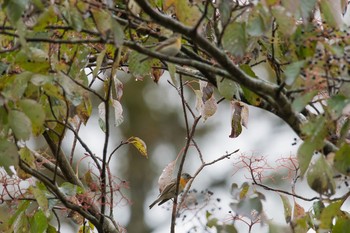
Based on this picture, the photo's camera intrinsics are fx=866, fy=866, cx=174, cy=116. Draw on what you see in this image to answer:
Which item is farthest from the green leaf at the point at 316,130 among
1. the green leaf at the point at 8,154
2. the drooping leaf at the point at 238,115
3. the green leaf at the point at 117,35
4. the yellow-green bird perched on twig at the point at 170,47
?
the drooping leaf at the point at 238,115

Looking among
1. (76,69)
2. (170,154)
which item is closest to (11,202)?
(76,69)

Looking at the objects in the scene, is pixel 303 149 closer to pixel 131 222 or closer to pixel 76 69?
pixel 76 69

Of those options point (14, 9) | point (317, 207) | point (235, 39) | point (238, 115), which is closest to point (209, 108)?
point (238, 115)

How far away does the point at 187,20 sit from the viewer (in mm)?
1864

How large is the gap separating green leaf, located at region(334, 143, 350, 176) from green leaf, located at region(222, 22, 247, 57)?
0.95 feet

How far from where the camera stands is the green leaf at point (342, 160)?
5.93 ft

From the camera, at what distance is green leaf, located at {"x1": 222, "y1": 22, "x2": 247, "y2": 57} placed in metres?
1.82

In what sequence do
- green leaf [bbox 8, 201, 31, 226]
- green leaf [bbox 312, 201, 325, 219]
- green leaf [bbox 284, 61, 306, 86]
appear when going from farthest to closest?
green leaf [bbox 8, 201, 31, 226] < green leaf [bbox 312, 201, 325, 219] < green leaf [bbox 284, 61, 306, 86]

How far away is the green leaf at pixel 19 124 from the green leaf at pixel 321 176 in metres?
0.59

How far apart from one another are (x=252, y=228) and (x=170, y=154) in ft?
23.3

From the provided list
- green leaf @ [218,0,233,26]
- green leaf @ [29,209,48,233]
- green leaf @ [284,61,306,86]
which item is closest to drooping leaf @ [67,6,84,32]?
green leaf @ [218,0,233,26]

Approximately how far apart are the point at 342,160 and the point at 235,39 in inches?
13.3

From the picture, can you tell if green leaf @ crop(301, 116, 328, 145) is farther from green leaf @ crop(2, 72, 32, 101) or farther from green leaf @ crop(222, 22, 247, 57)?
green leaf @ crop(2, 72, 32, 101)

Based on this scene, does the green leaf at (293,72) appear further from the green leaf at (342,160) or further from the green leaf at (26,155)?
the green leaf at (26,155)
